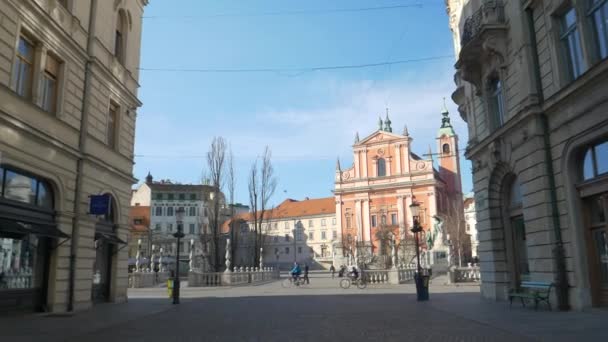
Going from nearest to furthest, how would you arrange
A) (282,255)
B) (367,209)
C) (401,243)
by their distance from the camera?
(401,243), (367,209), (282,255)

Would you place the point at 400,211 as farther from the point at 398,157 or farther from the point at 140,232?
the point at 140,232

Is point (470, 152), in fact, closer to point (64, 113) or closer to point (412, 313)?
point (412, 313)

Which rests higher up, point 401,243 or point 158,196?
point 158,196

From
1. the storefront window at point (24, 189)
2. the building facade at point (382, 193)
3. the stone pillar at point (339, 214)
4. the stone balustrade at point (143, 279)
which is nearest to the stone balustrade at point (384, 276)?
the stone balustrade at point (143, 279)

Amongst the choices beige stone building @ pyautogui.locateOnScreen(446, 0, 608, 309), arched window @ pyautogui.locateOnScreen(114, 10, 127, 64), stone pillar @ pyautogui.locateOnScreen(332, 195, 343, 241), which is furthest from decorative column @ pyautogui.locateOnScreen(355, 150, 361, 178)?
arched window @ pyautogui.locateOnScreen(114, 10, 127, 64)

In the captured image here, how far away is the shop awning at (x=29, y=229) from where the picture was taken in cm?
1239

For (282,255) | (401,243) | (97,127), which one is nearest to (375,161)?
(401,243)

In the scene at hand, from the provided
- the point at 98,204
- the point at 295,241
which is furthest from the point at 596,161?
the point at 295,241

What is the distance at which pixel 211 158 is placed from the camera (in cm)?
Result: 4619

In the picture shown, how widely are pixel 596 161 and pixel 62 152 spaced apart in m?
15.6

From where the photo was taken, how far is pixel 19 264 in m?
14.2

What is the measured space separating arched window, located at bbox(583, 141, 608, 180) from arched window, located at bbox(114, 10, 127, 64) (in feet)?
57.7

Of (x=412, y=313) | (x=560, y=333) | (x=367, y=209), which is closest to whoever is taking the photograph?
(x=560, y=333)

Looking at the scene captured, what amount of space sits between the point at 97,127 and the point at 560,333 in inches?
633
